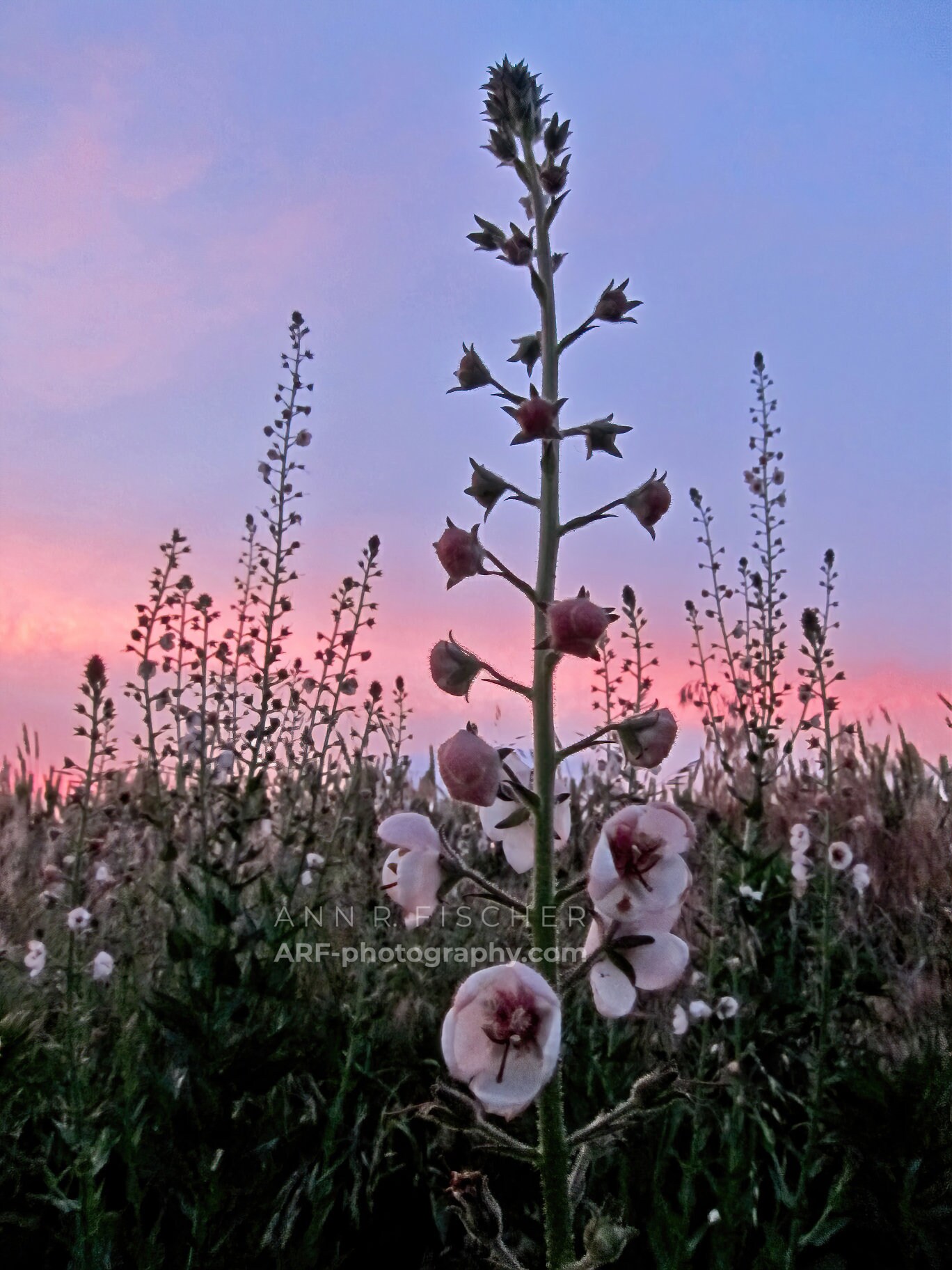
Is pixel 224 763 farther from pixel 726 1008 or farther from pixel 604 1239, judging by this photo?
pixel 604 1239

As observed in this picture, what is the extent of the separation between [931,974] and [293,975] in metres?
4.16

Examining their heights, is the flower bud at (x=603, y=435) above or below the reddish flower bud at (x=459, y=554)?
above

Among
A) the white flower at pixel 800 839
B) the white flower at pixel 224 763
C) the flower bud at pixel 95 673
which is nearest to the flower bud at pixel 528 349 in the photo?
the flower bud at pixel 95 673

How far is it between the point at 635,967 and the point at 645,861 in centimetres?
19

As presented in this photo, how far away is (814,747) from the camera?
4.98 meters

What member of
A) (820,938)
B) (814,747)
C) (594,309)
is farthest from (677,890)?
(814,747)

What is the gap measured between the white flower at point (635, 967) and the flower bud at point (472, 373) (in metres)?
1.08

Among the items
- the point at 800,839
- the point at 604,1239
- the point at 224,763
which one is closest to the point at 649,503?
the point at 604,1239

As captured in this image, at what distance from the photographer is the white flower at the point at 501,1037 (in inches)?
66.7

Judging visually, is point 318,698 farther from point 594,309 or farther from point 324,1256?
point 594,309

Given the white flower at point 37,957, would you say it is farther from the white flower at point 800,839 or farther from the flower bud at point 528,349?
the flower bud at point 528,349

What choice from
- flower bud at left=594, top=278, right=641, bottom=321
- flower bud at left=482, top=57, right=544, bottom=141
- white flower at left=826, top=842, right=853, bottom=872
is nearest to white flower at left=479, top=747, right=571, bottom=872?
flower bud at left=594, top=278, right=641, bottom=321

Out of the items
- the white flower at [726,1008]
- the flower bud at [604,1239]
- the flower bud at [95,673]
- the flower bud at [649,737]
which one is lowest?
the flower bud at [604,1239]

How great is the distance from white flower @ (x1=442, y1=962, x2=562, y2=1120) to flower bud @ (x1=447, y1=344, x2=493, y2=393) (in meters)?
1.11
